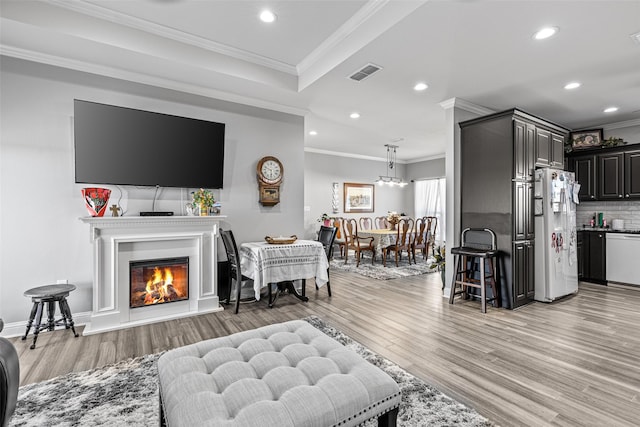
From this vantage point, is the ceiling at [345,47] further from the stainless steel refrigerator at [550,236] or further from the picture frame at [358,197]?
the picture frame at [358,197]

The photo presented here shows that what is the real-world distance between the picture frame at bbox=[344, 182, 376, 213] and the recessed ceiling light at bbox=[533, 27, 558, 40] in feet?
19.8

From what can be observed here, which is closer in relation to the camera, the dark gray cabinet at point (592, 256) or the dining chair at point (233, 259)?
the dining chair at point (233, 259)

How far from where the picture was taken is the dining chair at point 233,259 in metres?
3.64

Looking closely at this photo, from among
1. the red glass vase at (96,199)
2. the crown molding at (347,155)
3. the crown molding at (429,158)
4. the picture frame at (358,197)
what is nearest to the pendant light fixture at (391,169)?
the crown molding at (347,155)

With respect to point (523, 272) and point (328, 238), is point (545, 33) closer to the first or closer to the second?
point (523, 272)

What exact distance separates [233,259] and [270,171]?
1373 millimetres

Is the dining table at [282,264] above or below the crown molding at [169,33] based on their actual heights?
below

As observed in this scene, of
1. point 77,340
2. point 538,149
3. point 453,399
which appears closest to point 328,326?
point 453,399

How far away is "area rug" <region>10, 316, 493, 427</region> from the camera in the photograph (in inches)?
68.7

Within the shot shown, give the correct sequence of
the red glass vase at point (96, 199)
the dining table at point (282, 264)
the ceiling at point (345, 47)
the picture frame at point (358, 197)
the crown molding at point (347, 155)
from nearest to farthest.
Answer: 1. the ceiling at point (345, 47)
2. the red glass vase at point (96, 199)
3. the dining table at point (282, 264)
4. the crown molding at point (347, 155)
5. the picture frame at point (358, 197)

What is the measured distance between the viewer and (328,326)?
3.23 meters

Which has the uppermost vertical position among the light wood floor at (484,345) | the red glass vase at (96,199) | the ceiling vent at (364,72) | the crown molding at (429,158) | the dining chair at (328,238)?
the crown molding at (429,158)

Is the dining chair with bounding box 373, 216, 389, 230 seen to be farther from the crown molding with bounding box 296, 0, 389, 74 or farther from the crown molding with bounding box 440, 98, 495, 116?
the crown molding with bounding box 296, 0, 389, 74

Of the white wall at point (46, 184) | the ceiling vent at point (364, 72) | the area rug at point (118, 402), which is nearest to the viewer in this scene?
the area rug at point (118, 402)
